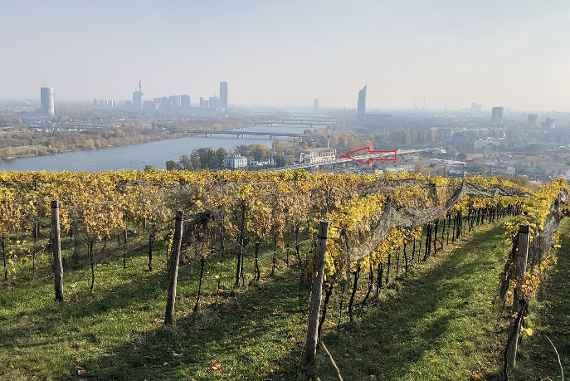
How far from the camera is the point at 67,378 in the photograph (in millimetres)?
6590

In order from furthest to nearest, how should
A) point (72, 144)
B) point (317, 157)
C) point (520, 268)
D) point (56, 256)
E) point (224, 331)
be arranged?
point (72, 144) → point (317, 157) → point (56, 256) → point (224, 331) → point (520, 268)

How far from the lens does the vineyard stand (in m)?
7.17

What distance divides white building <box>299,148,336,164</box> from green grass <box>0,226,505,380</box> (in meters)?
81.1

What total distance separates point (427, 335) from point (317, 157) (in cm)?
8887

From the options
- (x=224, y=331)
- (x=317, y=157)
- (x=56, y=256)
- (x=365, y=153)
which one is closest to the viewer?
(x=224, y=331)

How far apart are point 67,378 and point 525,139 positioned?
182m

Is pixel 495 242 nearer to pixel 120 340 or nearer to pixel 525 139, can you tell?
pixel 120 340

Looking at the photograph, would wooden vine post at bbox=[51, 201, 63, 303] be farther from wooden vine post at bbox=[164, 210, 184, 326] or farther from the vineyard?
wooden vine post at bbox=[164, 210, 184, 326]

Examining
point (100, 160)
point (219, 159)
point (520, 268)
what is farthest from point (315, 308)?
point (100, 160)

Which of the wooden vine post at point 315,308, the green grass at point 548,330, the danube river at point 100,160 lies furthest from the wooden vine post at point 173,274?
the danube river at point 100,160

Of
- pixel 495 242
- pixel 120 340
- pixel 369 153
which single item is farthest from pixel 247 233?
pixel 369 153

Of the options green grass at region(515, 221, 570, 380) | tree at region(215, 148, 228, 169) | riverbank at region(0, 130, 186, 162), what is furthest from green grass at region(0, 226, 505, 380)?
riverbank at region(0, 130, 186, 162)

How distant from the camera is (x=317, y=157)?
9656cm

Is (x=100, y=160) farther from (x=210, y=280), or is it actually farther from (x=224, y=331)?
(x=224, y=331)
